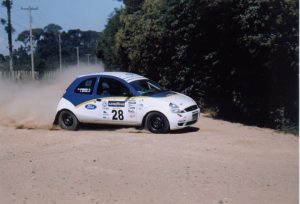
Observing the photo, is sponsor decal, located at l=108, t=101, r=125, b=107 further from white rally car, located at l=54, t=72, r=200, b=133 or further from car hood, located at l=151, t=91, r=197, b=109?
car hood, located at l=151, t=91, r=197, b=109

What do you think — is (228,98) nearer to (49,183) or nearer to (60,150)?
(60,150)

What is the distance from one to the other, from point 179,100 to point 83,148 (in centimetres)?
316

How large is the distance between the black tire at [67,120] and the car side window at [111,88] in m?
1.10

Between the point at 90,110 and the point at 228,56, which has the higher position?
the point at 228,56

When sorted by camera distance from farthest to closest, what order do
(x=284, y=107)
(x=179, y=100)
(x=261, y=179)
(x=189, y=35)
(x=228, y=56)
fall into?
(x=189, y=35), (x=228, y=56), (x=284, y=107), (x=179, y=100), (x=261, y=179)

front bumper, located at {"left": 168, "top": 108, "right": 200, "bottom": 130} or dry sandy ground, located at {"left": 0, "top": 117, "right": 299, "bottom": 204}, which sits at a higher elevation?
front bumper, located at {"left": 168, "top": 108, "right": 200, "bottom": 130}

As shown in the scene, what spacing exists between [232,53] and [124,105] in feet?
17.9

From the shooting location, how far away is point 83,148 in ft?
36.1

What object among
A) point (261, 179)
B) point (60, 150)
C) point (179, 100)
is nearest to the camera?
point (261, 179)

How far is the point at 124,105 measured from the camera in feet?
42.7

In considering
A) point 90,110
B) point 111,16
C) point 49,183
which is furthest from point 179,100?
point 111,16

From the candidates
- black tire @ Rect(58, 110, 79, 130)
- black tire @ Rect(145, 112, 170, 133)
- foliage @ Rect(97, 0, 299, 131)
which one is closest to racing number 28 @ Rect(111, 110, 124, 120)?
black tire @ Rect(145, 112, 170, 133)

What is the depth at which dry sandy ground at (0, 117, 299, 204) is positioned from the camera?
7285 millimetres

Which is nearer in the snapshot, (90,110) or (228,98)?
(90,110)
